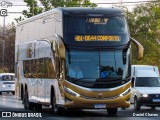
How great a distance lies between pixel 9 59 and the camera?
104688 millimetres

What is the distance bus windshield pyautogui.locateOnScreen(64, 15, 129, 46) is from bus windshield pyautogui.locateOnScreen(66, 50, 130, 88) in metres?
0.43

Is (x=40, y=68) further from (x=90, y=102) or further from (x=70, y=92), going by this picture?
(x=90, y=102)

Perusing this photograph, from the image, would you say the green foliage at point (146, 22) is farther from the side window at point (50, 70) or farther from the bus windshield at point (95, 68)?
the bus windshield at point (95, 68)

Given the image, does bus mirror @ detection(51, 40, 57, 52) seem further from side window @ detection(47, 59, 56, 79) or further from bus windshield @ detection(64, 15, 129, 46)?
bus windshield @ detection(64, 15, 129, 46)

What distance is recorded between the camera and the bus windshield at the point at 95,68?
22.7 m

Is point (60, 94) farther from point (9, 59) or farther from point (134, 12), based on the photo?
point (9, 59)

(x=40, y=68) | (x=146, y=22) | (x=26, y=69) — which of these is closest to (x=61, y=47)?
(x=40, y=68)

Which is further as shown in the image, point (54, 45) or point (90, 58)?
point (54, 45)

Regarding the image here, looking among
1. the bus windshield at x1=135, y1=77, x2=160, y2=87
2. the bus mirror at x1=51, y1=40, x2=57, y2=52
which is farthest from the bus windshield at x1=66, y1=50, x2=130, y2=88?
the bus windshield at x1=135, y1=77, x2=160, y2=87

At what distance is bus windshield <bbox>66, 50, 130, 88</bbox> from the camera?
2273 centimetres

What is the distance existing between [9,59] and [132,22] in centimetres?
3155

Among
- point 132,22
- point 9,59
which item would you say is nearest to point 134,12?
point 132,22

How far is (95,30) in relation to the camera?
76.5 feet

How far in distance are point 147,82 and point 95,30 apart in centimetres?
880
